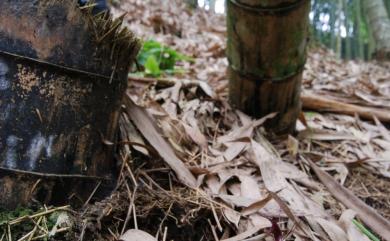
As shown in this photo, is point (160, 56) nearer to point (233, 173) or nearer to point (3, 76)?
point (233, 173)

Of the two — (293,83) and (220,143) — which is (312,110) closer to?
(293,83)

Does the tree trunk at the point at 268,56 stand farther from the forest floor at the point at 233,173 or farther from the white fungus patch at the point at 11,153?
the white fungus patch at the point at 11,153

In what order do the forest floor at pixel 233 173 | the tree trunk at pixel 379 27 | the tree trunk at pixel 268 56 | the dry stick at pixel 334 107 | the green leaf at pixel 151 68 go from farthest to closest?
the tree trunk at pixel 379 27 → the green leaf at pixel 151 68 → the dry stick at pixel 334 107 → the tree trunk at pixel 268 56 → the forest floor at pixel 233 173

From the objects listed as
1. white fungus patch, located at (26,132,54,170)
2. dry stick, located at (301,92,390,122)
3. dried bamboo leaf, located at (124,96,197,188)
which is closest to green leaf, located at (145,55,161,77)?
dry stick, located at (301,92,390,122)

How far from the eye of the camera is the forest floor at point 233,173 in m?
1.00

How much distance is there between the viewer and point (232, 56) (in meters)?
1.58

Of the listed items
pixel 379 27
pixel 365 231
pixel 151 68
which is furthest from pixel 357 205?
pixel 379 27

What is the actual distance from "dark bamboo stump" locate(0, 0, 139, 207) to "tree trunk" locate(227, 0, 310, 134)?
0.53m

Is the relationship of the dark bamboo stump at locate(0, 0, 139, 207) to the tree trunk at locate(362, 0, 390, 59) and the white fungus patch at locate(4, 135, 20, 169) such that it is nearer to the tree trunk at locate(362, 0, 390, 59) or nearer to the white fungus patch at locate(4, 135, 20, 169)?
the white fungus patch at locate(4, 135, 20, 169)

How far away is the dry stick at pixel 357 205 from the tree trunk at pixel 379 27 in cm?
566

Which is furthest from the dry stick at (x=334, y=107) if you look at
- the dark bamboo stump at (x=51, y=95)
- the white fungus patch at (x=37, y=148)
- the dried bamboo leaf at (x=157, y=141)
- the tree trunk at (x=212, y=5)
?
the tree trunk at (x=212, y=5)

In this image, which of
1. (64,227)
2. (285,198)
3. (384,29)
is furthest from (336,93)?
(384,29)

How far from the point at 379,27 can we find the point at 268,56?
577cm

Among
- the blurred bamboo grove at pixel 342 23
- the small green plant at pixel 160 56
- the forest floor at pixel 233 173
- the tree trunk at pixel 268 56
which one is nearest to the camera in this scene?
the forest floor at pixel 233 173
